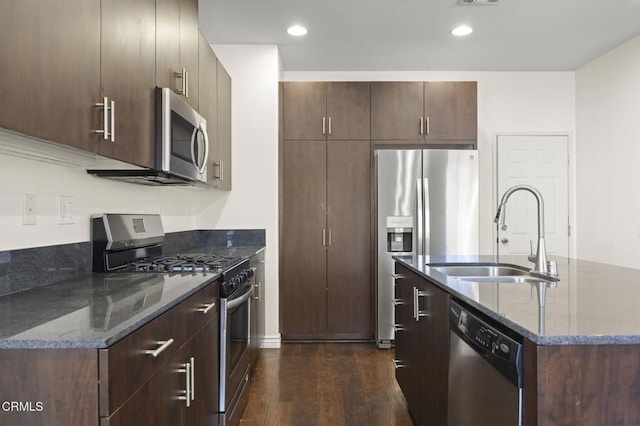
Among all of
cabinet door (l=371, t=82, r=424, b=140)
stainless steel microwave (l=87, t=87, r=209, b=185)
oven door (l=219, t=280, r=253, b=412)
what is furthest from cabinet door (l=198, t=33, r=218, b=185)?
cabinet door (l=371, t=82, r=424, b=140)

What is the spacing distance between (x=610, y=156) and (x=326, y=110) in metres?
2.81

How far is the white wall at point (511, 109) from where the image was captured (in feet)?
15.0

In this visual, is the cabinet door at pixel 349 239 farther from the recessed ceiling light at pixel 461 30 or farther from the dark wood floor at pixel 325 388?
the recessed ceiling light at pixel 461 30

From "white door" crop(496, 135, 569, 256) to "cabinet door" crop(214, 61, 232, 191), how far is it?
114 inches

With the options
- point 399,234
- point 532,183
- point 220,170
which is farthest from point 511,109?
point 220,170

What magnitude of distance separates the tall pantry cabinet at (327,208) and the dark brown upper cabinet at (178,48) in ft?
5.13

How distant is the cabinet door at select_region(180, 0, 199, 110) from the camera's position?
2.28 meters

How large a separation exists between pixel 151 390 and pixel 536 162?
4.56 meters

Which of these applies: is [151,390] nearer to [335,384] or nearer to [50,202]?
[50,202]

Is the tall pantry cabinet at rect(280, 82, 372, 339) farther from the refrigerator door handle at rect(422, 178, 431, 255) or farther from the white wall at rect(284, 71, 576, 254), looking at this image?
the white wall at rect(284, 71, 576, 254)

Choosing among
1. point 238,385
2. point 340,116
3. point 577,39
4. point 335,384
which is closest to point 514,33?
point 577,39

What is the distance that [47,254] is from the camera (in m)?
1.62

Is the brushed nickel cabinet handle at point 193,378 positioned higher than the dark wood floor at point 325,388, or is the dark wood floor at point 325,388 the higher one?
the brushed nickel cabinet handle at point 193,378

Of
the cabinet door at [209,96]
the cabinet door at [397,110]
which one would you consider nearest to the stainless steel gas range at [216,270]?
the cabinet door at [209,96]
